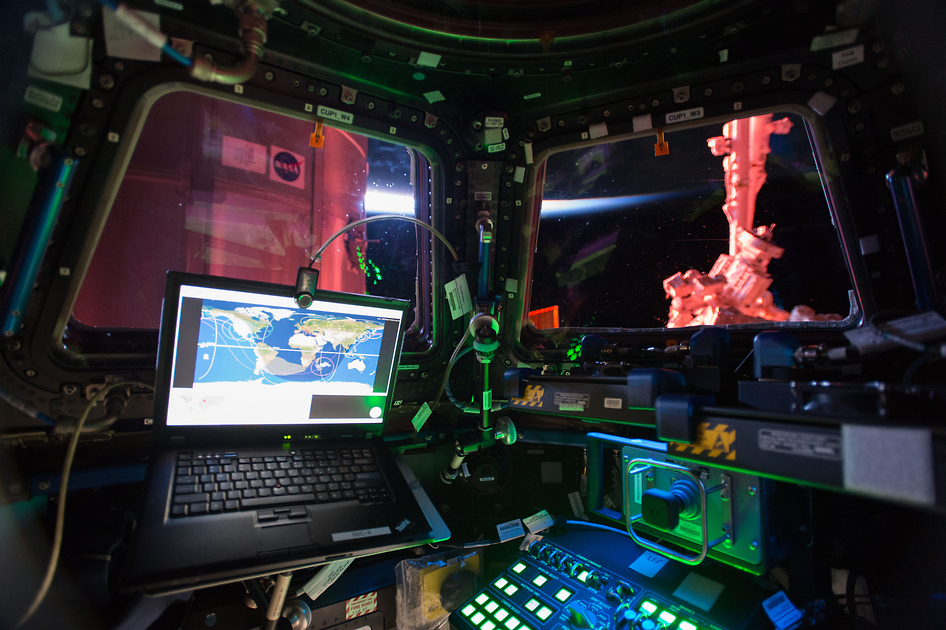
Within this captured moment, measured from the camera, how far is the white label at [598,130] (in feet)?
5.95

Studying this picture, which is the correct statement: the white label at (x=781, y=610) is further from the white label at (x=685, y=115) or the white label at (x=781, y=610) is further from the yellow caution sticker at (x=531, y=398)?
the white label at (x=685, y=115)

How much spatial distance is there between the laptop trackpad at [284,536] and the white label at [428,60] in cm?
166

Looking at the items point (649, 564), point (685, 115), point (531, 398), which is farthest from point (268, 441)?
point (685, 115)

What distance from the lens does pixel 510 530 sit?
1.77 meters

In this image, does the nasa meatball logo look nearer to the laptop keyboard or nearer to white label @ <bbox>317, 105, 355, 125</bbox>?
white label @ <bbox>317, 105, 355, 125</bbox>

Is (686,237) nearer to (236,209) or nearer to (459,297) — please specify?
(459,297)

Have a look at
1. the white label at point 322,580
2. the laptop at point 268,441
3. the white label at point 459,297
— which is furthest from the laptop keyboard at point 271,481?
the white label at point 459,297

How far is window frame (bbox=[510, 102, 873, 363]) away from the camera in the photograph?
155 centimetres

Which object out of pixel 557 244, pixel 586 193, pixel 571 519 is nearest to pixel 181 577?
pixel 571 519

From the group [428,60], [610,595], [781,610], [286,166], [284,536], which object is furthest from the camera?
[286,166]

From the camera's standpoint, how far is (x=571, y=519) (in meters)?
1.82

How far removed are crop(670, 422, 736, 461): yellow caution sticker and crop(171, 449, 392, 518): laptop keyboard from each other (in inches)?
35.7

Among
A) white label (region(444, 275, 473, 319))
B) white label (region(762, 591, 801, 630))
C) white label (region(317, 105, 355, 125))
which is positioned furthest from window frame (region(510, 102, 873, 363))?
white label (region(762, 591, 801, 630))

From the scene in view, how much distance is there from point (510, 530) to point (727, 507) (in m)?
0.88
